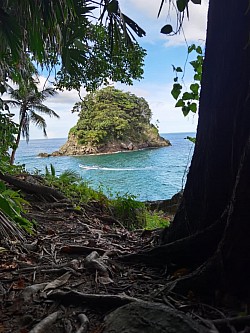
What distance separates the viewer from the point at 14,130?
264 inches

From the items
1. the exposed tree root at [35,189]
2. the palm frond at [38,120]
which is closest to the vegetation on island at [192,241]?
the exposed tree root at [35,189]

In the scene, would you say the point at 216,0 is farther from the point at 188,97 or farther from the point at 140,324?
the point at 140,324

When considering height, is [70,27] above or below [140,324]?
above

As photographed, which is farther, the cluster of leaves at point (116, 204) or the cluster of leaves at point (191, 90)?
the cluster of leaves at point (116, 204)

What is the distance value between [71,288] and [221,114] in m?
1.33

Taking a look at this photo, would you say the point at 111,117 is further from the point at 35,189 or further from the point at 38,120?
the point at 35,189

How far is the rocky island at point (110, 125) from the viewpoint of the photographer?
37125 millimetres

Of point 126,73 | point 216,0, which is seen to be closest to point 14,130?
point 126,73

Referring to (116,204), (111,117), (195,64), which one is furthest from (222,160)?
(111,117)

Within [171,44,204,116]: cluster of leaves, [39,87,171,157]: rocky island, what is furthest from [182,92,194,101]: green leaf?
[39,87,171,157]: rocky island

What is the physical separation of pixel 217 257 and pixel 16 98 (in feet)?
60.6

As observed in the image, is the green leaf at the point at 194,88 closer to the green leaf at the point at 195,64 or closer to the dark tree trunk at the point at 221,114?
the green leaf at the point at 195,64

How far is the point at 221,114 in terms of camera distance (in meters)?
1.83

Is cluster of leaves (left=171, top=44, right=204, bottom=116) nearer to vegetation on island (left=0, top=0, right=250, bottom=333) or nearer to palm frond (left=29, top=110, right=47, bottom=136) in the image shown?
vegetation on island (left=0, top=0, right=250, bottom=333)
